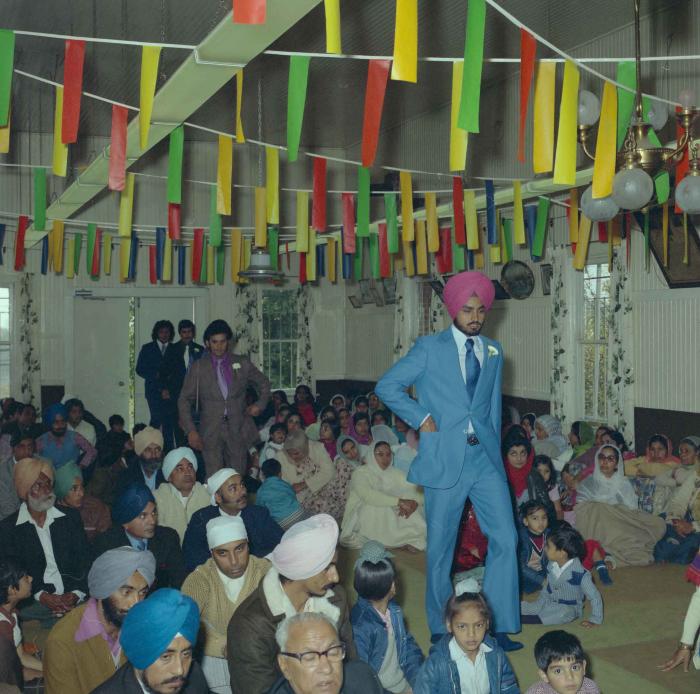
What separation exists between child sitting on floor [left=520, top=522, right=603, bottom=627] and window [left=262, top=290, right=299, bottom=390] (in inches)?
354

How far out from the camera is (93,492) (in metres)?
7.03

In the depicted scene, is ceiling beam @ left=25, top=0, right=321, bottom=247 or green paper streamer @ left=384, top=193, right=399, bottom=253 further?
green paper streamer @ left=384, top=193, right=399, bottom=253

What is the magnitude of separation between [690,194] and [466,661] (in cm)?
236

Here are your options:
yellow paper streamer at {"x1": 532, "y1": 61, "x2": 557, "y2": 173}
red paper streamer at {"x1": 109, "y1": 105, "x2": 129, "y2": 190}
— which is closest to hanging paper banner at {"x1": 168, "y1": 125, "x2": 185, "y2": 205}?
red paper streamer at {"x1": 109, "y1": 105, "x2": 129, "y2": 190}

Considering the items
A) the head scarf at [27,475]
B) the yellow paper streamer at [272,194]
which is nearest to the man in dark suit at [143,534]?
the head scarf at [27,475]

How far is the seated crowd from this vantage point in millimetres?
2799

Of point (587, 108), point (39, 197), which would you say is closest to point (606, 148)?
point (587, 108)

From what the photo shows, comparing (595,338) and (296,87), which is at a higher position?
(296,87)

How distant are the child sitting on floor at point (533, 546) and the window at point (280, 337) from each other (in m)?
8.39

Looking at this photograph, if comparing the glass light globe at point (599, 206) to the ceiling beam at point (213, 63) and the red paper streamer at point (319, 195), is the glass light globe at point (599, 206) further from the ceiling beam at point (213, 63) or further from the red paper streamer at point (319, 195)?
the red paper streamer at point (319, 195)

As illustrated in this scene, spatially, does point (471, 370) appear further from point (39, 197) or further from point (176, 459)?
point (39, 197)

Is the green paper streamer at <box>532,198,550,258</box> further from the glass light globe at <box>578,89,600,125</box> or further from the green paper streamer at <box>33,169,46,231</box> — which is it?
the green paper streamer at <box>33,169,46,231</box>

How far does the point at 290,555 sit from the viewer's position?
2.97 metres

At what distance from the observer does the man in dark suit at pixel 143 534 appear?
435cm
